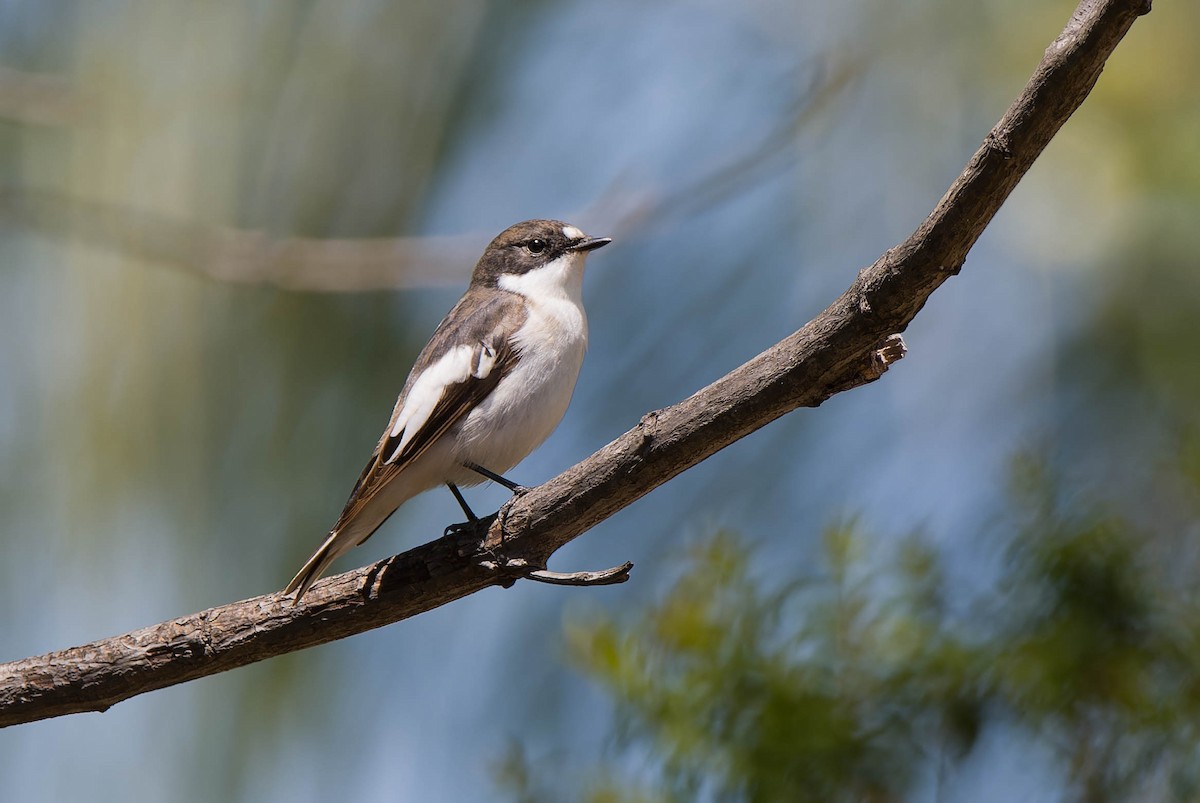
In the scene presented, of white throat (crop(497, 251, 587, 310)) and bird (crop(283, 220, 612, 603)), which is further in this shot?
white throat (crop(497, 251, 587, 310))

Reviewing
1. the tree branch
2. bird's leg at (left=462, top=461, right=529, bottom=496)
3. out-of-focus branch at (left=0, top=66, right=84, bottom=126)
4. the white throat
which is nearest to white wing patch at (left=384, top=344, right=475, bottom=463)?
bird's leg at (left=462, top=461, right=529, bottom=496)

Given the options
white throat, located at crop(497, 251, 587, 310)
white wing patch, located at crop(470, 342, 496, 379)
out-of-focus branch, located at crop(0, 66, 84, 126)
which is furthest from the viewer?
white throat, located at crop(497, 251, 587, 310)

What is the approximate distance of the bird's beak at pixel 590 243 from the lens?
3621 mm

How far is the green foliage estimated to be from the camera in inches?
80.8

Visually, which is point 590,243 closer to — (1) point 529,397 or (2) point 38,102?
(1) point 529,397

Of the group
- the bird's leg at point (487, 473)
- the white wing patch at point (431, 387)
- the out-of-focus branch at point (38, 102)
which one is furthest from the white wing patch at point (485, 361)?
the out-of-focus branch at point (38, 102)

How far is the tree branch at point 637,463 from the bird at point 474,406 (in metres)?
0.39

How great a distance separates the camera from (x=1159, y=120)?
280cm

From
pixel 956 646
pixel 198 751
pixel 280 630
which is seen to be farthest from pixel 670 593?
pixel 198 751

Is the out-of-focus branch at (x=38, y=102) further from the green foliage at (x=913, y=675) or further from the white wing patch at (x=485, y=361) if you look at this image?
the green foliage at (x=913, y=675)

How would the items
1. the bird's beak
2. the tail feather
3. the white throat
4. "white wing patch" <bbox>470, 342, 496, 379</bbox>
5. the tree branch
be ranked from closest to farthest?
the tree branch, the tail feather, "white wing patch" <bbox>470, 342, 496, 379</bbox>, the white throat, the bird's beak

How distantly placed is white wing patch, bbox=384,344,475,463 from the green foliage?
30.4 inches

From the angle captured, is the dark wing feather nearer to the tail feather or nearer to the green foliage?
the tail feather

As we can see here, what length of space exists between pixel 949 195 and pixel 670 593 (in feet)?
3.62
